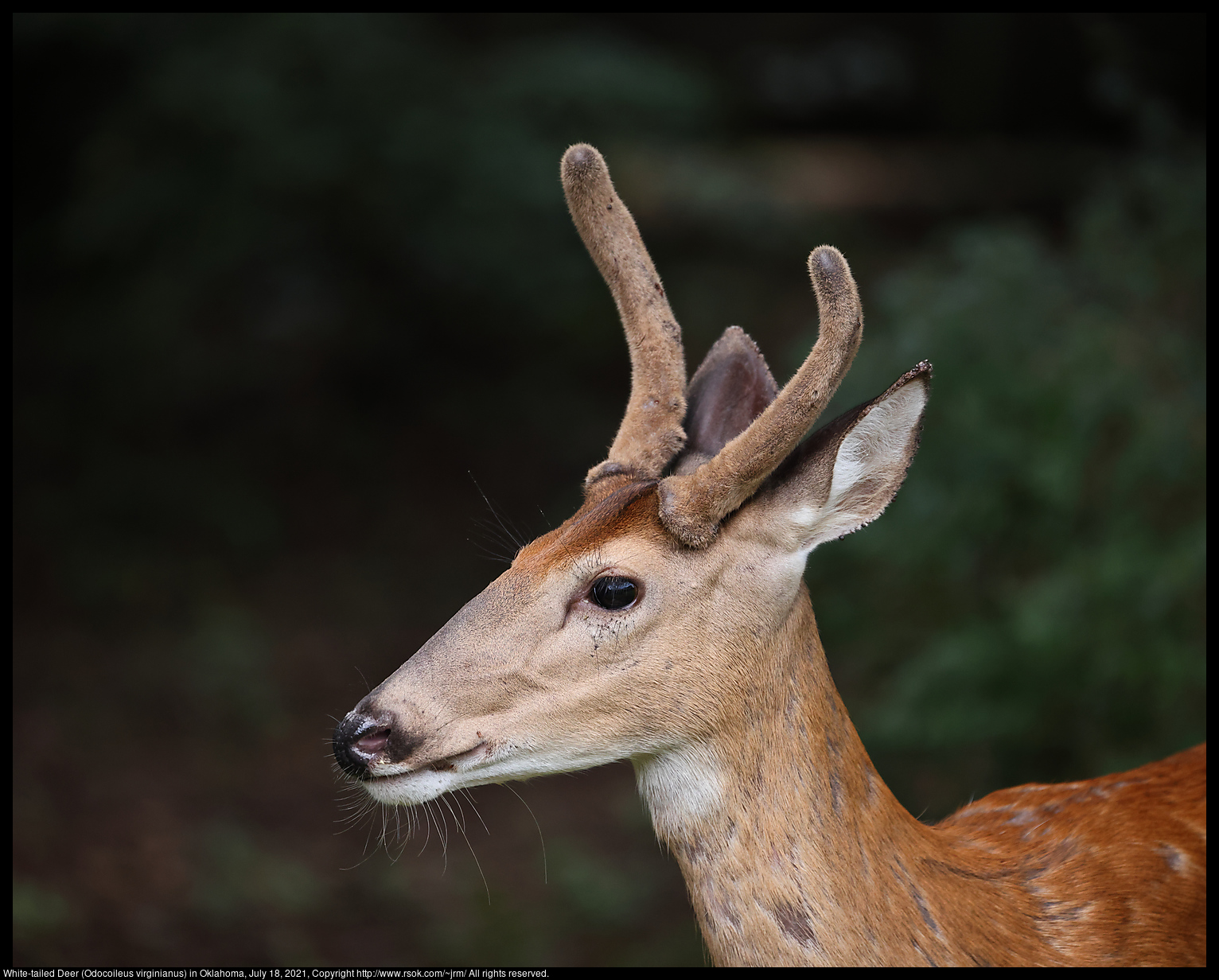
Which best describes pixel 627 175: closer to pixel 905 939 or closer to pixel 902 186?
pixel 902 186

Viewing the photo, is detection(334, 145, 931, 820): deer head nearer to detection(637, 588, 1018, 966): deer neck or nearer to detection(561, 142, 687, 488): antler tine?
detection(637, 588, 1018, 966): deer neck

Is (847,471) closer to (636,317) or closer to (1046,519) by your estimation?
(636,317)

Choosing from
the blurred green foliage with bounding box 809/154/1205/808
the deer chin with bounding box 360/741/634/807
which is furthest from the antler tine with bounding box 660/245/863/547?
the blurred green foliage with bounding box 809/154/1205/808

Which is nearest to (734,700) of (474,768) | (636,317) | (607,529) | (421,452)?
(607,529)

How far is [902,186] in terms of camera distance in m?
14.2

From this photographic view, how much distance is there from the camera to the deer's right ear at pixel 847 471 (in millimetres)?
2365

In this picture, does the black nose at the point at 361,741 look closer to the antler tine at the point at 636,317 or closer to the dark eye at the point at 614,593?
the dark eye at the point at 614,593

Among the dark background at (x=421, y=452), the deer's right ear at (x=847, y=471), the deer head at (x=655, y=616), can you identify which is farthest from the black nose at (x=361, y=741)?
the deer's right ear at (x=847, y=471)

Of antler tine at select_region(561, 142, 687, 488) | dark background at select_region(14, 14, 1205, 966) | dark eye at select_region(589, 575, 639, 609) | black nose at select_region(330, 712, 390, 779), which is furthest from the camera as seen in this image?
dark background at select_region(14, 14, 1205, 966)

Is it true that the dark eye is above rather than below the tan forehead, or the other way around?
below

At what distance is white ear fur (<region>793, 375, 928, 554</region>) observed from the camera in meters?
2.37

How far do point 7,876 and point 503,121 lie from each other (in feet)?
16.0

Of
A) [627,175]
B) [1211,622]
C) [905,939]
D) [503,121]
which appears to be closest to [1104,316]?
[1211,622]

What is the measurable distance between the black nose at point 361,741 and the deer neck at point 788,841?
57cm
